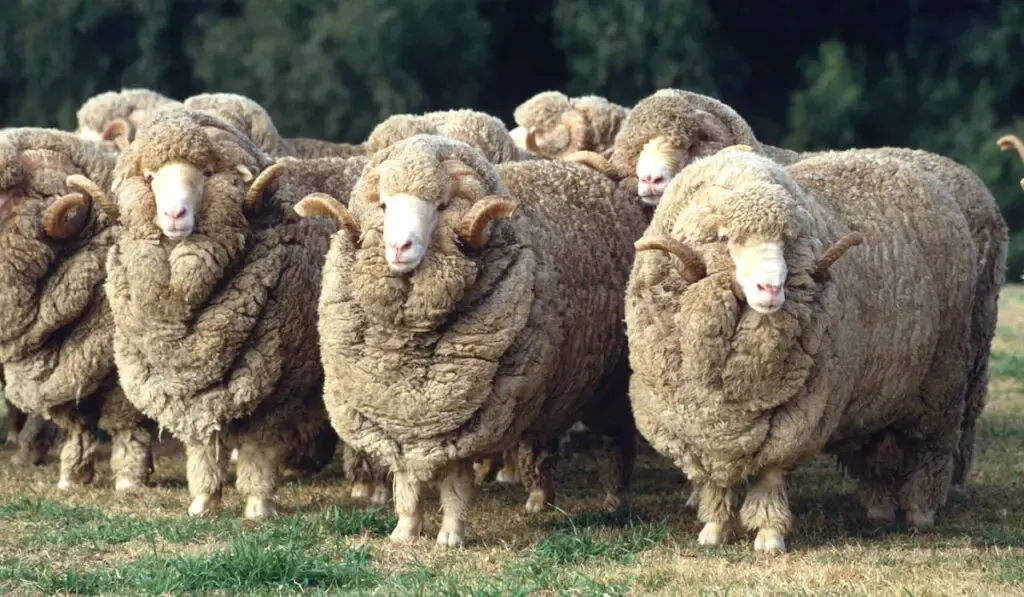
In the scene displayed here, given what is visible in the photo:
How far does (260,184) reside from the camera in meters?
9.03

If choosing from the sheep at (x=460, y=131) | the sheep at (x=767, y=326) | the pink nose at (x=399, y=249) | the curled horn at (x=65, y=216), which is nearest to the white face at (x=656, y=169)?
the sheep at (x=767, y=326)

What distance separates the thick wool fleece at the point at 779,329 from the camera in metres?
7.98

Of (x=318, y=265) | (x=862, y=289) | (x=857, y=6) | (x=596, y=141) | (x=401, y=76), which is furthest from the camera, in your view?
(x=857, y=6)

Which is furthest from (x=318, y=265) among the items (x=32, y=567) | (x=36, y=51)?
(x=36, y=51)

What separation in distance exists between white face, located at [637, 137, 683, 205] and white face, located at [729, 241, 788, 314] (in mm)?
1842

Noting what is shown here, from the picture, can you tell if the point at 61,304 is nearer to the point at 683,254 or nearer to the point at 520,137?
the point at 683,254

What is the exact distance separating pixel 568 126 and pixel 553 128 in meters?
0.36

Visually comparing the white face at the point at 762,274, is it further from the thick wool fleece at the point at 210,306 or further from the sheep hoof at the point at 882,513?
the thick wool fleece at the point at 210,306

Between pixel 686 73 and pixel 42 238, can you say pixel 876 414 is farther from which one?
pixel 686 73

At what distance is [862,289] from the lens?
8.55 metres

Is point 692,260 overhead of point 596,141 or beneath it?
beneath

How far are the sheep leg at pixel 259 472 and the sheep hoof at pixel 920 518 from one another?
306cm

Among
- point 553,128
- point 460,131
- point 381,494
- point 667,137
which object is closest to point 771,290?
point 667,137

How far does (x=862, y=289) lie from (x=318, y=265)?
8.67 feet
